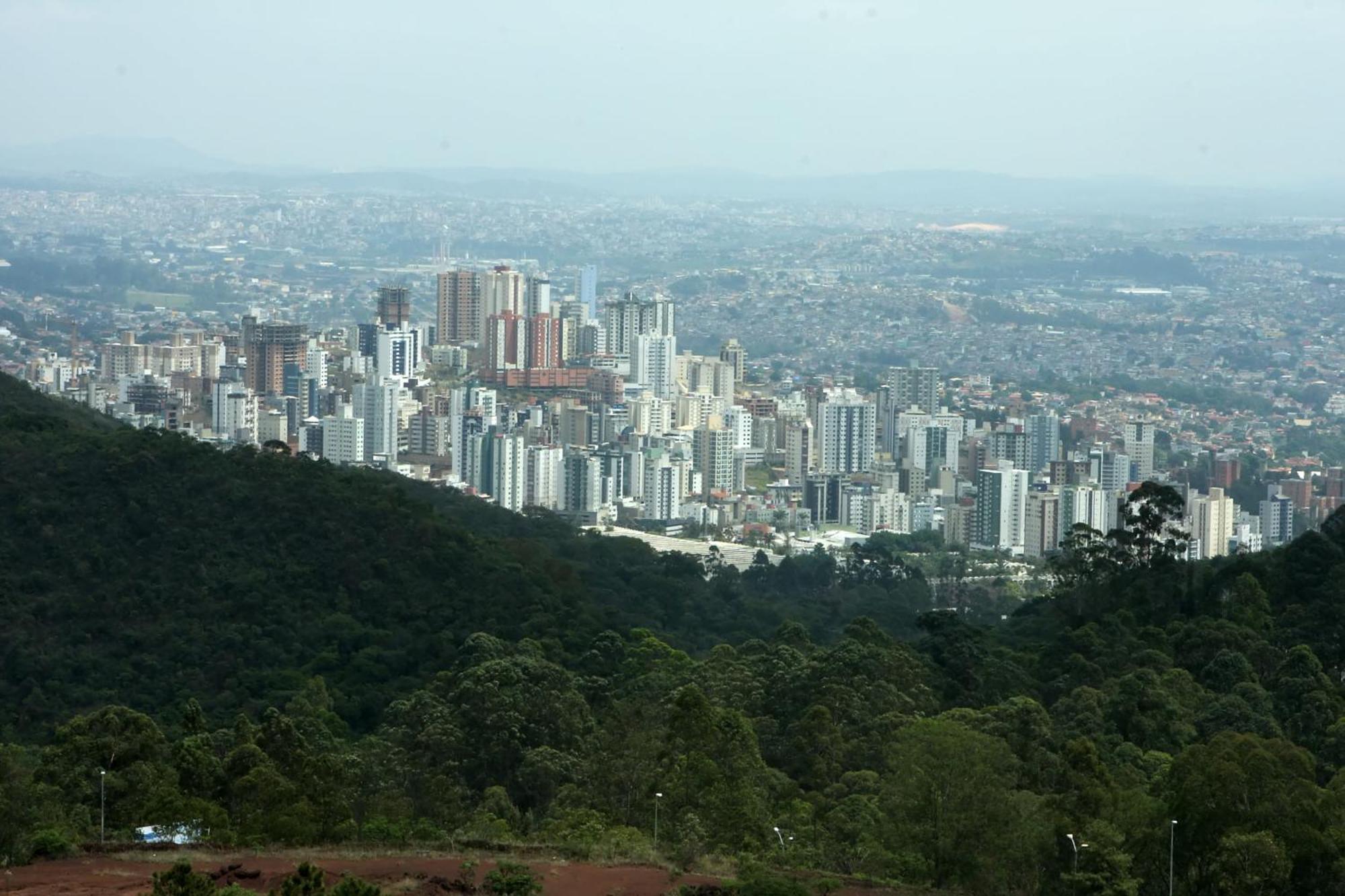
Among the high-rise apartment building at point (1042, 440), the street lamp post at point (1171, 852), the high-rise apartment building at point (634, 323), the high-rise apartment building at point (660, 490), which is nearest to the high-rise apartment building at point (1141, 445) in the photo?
the high-rise apartment building at point (1042, 440)

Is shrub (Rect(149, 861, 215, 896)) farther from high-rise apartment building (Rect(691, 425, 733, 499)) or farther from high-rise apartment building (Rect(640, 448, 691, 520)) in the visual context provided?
high-rise apartment building (Rect(691, 425, 733, 499))

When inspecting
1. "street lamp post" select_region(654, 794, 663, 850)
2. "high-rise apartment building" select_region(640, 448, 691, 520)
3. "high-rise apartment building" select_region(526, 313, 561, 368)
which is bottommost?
"high-rise apartment building" select_region(640, 448, 691, 520)

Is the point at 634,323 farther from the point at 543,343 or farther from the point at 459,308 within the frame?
the point at 459,308

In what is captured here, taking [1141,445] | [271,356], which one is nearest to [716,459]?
[1141,445]

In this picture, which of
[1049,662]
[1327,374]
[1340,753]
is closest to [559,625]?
[1049,662]

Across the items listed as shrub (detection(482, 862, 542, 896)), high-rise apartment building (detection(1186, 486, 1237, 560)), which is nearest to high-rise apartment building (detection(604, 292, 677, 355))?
high-rise apartment building (detection(1186, 486, 1237, 560))

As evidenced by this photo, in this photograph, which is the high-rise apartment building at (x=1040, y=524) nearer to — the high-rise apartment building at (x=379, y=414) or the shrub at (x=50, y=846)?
the high-rise apartment building at (x=379, y=414)
